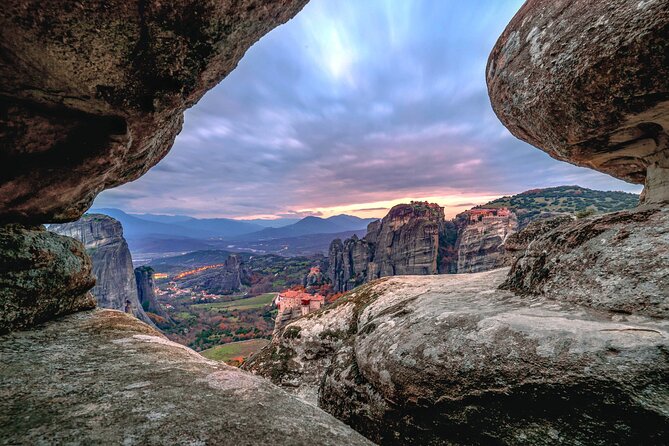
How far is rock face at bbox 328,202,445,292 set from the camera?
123 meters

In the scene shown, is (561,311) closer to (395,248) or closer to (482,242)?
(482,242)

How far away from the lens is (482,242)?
348 feet

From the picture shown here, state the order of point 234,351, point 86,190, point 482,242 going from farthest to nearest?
point 482,242 → point 234,351 → point 86,190

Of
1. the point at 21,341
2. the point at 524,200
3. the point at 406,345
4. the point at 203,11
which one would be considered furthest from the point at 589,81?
the point at 524,200

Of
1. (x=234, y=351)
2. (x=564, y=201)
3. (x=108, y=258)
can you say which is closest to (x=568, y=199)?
(x=564, y=201)

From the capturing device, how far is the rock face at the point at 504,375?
4.47 meters

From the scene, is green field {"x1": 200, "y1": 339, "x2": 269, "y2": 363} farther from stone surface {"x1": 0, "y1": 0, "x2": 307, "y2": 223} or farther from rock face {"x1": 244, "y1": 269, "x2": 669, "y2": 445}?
rock face {"x1": 244, "y1": 269, "x2": 669, "y2": 445}

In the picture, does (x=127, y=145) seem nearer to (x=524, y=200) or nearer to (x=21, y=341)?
(x=21, y=341)

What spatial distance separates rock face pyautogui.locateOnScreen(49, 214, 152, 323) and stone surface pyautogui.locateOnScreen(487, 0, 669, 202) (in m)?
156

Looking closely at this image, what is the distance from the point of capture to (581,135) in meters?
8.60

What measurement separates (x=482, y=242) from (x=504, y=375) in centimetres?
11232

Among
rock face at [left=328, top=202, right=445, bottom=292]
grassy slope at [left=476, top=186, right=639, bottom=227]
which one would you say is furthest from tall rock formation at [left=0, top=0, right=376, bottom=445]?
grassy slope at [left=476, top=186, right=639, bottom=227]

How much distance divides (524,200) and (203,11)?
683ft

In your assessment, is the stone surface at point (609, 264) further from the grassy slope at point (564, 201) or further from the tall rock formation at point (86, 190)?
the grassy slope at point (564, 201)
